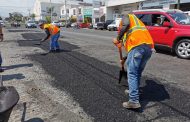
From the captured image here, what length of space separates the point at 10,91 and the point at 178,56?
24.7 feet

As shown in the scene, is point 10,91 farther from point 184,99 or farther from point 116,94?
point 184,99

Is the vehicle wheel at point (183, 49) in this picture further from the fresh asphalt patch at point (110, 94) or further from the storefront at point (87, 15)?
the storefront at point (87, 15)

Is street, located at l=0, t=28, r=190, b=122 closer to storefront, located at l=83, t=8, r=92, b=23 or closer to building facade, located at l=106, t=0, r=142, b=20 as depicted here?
building facade, located at l=106, t=0, r=142, b=20

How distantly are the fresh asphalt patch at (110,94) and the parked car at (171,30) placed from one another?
3.23 metres

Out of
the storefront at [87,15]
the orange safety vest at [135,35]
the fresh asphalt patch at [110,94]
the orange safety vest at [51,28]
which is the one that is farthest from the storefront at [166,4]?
the orange safety vest at [135,35]

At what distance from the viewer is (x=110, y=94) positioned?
476 cm

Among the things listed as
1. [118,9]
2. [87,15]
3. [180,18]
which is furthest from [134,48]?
[87,15]

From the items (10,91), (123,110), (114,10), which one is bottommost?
(123,110)

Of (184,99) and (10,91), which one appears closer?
(10,91)

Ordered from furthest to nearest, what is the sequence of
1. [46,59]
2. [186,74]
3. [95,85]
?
[46,59], [186,74], [95,85]

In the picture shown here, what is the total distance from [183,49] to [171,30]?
919mm

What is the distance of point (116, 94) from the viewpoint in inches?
188

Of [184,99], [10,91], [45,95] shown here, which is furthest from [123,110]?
[10,91]

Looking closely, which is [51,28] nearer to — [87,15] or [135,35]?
[135,35]
